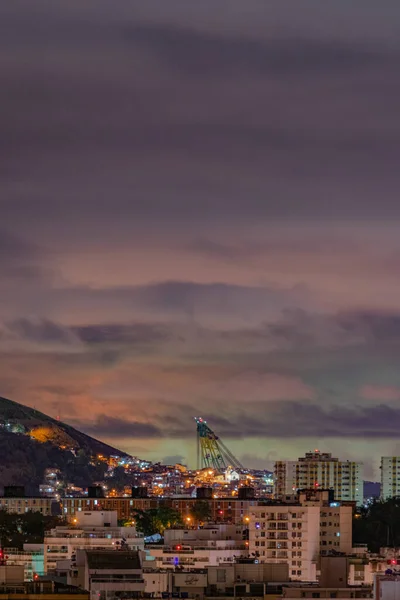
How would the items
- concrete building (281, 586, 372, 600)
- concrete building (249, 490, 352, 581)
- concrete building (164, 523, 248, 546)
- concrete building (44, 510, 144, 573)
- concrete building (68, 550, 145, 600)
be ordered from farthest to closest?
concrete building (249, 490, 352, 581) → concrete building (164, 523, 248, 546) → concrete building (44, 510, 144, 573) → concrete building (68, 550, 145, 600) → concrete building (281, 586, 372, 600)

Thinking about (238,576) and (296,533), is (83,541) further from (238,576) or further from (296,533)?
(238,576)

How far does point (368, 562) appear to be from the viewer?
123688mm

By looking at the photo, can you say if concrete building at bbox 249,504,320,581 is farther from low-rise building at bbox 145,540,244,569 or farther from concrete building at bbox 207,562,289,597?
concrete building at bbox 207,562,289,597

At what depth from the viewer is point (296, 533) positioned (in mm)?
174875

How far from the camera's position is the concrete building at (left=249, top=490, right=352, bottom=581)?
169625 mm

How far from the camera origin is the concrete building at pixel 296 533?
557ft

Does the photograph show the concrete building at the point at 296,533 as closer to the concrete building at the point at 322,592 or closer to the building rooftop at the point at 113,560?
the building rooftop at the point at 113,560

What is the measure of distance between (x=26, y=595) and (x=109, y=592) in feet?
83.1

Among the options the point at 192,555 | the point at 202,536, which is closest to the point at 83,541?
the point at 192,555

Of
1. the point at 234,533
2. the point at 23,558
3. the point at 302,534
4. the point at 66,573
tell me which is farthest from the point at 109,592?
the point at 234,533

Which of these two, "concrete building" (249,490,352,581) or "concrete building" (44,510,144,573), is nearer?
"concrete building" (44,510,144,573)

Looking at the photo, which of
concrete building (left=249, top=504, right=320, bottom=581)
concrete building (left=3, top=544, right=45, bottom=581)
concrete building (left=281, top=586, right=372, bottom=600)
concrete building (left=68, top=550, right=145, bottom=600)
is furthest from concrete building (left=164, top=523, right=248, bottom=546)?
concrete building (left=281, top=586, right=372, bottom=600)

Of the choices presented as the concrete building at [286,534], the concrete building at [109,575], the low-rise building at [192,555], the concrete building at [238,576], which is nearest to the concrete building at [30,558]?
the low-rise building at [192,555]

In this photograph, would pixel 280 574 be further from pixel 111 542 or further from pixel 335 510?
pixel 335 510
